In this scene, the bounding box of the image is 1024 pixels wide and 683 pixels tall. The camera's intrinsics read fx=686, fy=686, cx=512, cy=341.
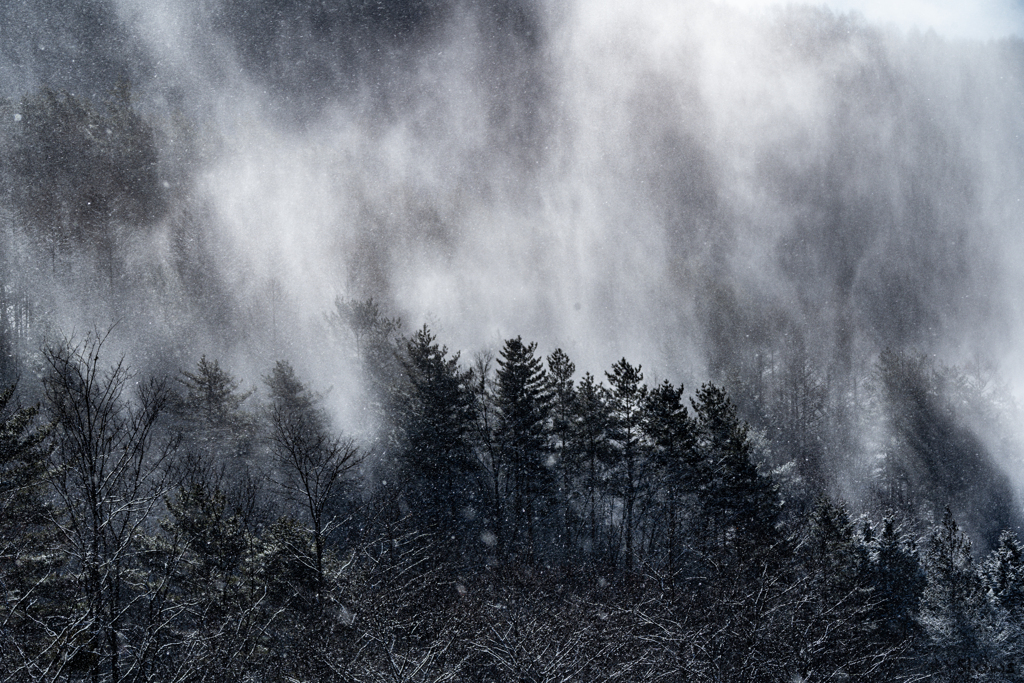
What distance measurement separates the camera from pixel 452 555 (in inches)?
1048

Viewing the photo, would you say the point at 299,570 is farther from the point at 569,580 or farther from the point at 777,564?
the point at 777,564

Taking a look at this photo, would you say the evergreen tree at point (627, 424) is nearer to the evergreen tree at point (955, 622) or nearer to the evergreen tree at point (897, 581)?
the evergreen tree at point (897, 581)

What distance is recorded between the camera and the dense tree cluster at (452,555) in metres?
9.93

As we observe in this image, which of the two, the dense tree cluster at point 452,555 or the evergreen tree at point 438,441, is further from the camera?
the evergreen tree at point 438,441

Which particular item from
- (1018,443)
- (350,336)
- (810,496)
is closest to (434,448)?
(810,496)

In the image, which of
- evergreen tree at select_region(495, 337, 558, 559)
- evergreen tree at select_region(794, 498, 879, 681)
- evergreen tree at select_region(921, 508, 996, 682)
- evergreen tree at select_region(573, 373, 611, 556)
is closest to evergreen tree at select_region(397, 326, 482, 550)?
evergreen tree at select_region(495, 337, 558, 559)

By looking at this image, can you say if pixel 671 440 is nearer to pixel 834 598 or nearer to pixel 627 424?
pixel 627 424

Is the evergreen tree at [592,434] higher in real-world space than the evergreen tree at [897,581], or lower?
higher

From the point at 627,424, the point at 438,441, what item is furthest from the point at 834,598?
the point at 438,441

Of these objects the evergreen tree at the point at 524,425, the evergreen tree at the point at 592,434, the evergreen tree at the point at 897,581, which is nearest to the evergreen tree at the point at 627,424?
the evergreen tree at the point at 592,434

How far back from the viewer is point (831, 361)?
321 ft

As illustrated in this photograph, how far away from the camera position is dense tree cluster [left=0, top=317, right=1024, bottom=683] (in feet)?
32.6

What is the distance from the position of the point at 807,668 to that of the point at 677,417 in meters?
16.4

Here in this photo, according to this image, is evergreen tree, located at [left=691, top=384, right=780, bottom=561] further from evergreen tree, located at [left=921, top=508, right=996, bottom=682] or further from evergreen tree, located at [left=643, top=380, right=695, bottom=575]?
evergreen tree, located at [left=921, top=508, right=996, bottom=682]
